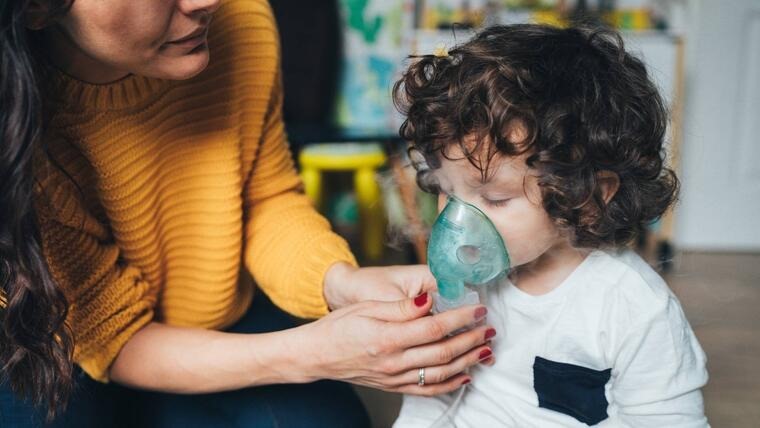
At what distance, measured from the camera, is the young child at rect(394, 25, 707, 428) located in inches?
38.7

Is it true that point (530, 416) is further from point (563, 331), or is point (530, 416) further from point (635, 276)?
point (635, 276)

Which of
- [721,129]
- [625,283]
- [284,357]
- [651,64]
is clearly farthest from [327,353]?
[721,129]

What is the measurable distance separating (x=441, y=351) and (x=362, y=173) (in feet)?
7.53

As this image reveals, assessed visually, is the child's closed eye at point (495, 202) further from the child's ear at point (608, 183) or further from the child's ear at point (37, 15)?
the child's ear at point (37, 15)

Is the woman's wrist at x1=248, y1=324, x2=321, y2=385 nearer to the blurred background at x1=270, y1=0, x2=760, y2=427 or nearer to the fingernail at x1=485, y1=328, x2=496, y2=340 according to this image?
the fingernail at x1=485, y1=328, x2=496, y2=340

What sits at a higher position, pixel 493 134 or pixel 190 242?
pixel 493 134

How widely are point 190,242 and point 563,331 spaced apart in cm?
63

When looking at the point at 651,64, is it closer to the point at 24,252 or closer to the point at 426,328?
the point at 426,328

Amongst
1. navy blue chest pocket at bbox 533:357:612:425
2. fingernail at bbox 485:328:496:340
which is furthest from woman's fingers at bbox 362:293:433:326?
navy blue chest pocket at bbox 533:357:612:425

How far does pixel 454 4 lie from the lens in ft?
12.3

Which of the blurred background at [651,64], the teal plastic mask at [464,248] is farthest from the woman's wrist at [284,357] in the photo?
the blurred background at [651,64]

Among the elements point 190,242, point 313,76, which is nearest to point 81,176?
point 190,242

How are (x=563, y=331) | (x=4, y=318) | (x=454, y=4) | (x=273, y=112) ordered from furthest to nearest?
(x=454, y=4)
(x=273, y=112)
(x=563, y=331)
(x=4, y=318)

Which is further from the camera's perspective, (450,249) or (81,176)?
(81,176)
